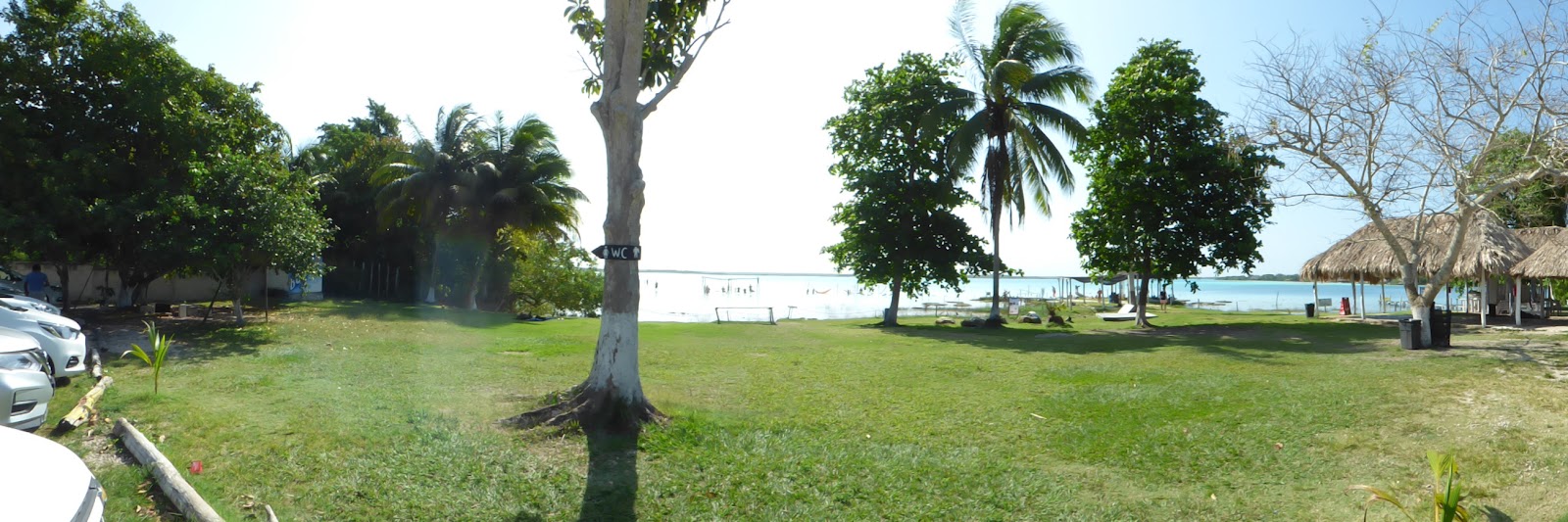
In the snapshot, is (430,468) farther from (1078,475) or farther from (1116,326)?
(1116,326)

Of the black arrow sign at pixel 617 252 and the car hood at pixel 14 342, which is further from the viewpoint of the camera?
the black arrow sign at pixel 617 252

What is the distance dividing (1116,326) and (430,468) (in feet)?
71.8

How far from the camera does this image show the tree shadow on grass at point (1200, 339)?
15.1 meters

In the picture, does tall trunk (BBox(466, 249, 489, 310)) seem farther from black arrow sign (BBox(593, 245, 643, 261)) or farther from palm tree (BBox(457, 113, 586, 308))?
black arrow sign (BBox(593, 245, 643, 261))

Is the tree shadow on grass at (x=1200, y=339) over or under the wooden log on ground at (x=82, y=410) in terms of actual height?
over

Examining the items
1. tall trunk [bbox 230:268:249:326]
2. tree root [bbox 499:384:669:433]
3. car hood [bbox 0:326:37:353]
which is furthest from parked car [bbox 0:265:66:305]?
tree root [bbox 499:384:669:433]

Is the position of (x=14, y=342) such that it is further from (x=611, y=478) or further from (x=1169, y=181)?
(x=1169, y=181)

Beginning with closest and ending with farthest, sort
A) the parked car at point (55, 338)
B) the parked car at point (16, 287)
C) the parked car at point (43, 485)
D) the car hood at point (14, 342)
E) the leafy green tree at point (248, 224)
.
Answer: the parked car at point (43, 485)
the car hood at point (14, 342)
the parked car at point (55, 338)
the leafy green tree at point (248, 224)
the parked car at point (16, 287)

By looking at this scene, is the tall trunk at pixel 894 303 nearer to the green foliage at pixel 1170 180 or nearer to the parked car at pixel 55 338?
the green foliage at pixel 1170 180

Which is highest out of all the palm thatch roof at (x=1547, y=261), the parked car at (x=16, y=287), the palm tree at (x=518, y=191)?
the palm tree at (x=518, y=191)

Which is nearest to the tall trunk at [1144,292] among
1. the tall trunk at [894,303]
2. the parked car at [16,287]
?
the tall trunk at [894,303]

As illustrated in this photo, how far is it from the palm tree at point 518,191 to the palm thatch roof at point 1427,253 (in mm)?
25540

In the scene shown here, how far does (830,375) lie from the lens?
40.2ft

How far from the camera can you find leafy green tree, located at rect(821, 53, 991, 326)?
2500cm
